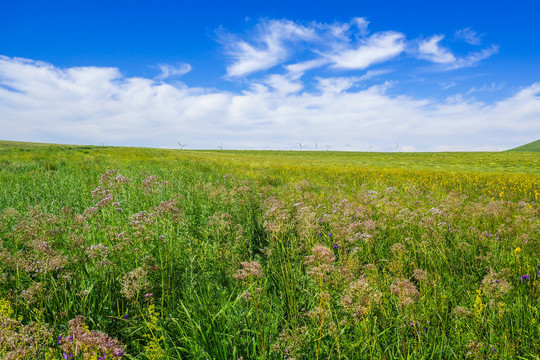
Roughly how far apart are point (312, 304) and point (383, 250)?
2157mm

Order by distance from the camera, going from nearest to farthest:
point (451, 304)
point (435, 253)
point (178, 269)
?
point (451, 304) < point (178, 269) < point (435, 253)

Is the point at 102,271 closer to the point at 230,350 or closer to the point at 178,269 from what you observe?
the point at 178,269

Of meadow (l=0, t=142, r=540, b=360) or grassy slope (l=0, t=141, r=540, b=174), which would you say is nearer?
meadow (l=0, t=142, r=540, b=360)

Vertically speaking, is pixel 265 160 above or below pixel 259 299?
above

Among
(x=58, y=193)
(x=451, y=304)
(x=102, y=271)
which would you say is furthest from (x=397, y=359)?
(x=58, y=193)

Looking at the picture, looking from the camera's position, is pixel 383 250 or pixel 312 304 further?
pixel 383 250

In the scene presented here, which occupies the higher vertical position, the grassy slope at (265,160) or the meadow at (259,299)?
the grassy slope at (265,160)

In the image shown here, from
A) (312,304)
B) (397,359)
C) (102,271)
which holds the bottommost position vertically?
(397,359)

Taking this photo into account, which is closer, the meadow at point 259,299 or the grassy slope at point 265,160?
the meadow at point 259,299

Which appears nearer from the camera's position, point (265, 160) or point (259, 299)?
point (259, 299)

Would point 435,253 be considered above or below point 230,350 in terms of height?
above

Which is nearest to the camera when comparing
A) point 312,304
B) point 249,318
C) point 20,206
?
point 249,318

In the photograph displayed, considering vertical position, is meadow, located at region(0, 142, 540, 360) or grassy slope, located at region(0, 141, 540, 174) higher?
grassy slope, located at region(0, 141, 540, 174)

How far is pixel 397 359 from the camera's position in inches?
89.7
